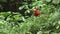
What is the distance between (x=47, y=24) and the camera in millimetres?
1995

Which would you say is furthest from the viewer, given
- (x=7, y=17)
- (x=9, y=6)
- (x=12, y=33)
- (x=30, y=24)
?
(x=9, y=6)

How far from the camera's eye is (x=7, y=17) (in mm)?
2152

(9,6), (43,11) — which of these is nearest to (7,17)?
(43,11)

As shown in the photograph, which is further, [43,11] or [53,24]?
[43,11]

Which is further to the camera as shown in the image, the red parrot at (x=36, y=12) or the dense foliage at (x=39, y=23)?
the red parrot at (x=36, y=12)

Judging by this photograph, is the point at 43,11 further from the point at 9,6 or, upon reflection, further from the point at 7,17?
the point at 9,6

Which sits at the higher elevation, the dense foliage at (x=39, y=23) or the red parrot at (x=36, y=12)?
the dense foliage at (x=39, y=23)

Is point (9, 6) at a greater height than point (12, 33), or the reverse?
point (12, 33)

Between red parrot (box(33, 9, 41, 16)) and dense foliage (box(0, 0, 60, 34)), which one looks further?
red parrot (box(33, 9, 41, 16))

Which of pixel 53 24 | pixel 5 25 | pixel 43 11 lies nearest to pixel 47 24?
pixel 53 24

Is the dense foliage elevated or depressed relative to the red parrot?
elevated

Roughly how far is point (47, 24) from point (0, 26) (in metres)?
0.43

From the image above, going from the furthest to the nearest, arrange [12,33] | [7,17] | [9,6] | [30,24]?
[9,6]
[7,17]
[30,24]
[12,33]

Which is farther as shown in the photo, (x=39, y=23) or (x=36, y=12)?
(x=36, y=12)
